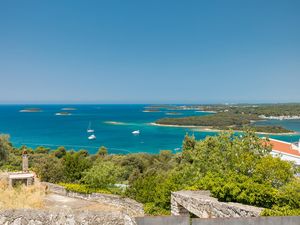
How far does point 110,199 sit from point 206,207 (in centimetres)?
706

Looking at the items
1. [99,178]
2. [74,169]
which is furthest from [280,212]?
[74,169]

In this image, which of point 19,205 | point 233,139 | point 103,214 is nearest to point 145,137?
point 233,139

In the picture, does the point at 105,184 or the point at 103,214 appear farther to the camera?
the point at 105,184

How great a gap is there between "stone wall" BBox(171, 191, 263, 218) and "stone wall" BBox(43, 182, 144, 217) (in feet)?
12.3

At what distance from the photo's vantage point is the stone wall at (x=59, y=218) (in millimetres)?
2568

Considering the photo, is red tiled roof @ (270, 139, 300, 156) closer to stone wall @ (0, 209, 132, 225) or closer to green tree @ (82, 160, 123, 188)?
green tree @ (82, 160, 123, 188)

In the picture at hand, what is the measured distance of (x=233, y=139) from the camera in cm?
1416

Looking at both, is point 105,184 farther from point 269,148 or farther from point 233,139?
point 269,148

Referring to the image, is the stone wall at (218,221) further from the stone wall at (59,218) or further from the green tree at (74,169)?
the green tree at (74,169)

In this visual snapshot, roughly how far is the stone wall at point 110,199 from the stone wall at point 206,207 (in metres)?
3.76

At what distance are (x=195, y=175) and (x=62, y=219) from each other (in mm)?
10796

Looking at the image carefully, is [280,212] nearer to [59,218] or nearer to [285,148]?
[59,218]

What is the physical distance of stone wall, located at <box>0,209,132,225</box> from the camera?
8.43 ft

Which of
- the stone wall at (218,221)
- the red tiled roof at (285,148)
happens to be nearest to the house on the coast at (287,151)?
the red tiled roof at (285,148)
